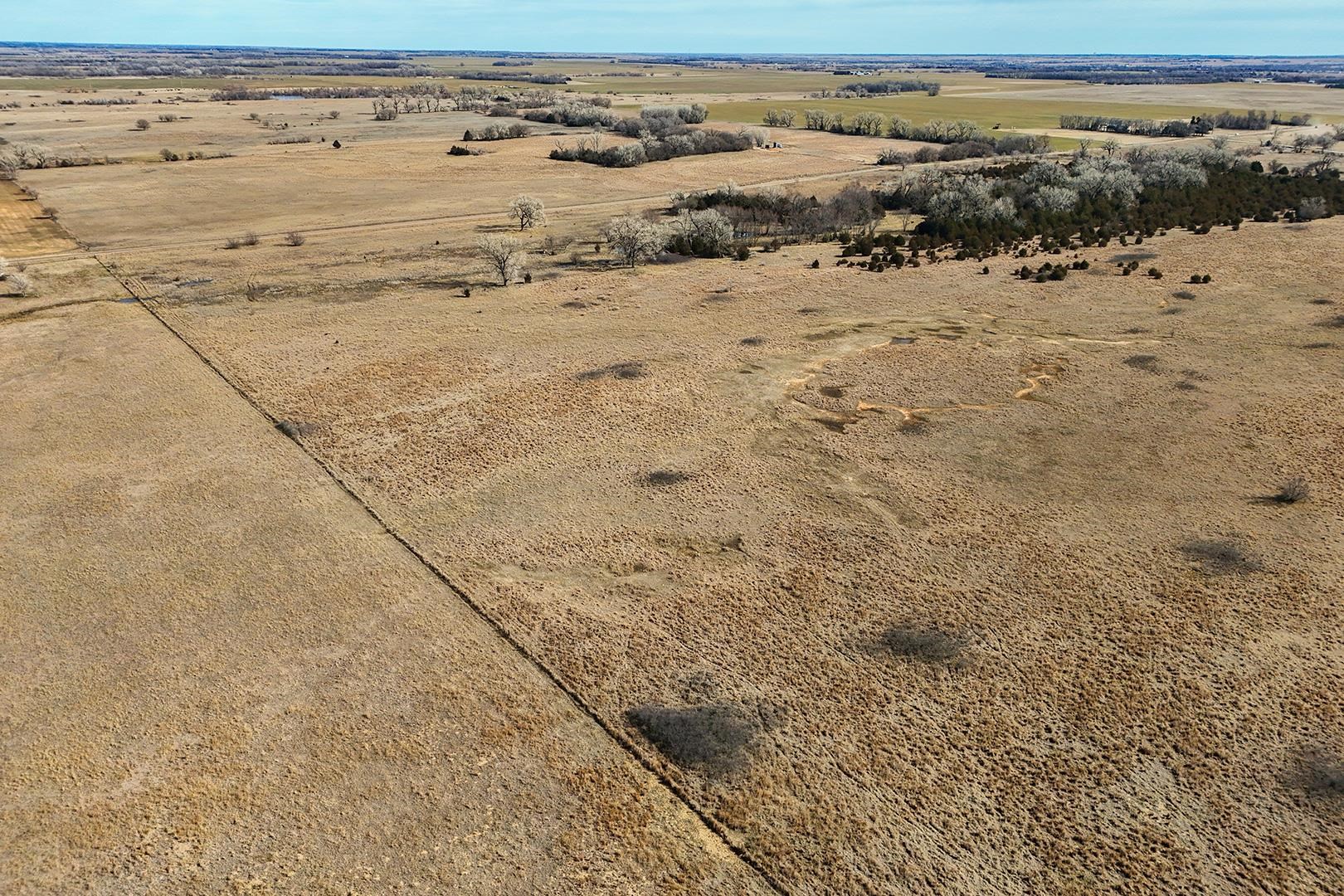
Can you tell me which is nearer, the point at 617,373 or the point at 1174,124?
the point at 617,373

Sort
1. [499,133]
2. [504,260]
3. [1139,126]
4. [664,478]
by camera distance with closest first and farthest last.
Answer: [664,478] → [504,260] → [499,133] → [1139,126]

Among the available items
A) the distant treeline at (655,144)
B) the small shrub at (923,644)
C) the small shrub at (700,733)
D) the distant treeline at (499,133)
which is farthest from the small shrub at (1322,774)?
the distant treeline at (499,133)

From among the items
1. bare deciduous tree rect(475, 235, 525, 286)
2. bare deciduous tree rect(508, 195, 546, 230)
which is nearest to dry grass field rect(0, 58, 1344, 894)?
bare deciduous tree rect(475, 235, 525, 286)

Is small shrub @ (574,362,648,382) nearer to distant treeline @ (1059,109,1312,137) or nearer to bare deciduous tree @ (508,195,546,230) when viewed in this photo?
bare deciduous tree @ (508,195,546,230)

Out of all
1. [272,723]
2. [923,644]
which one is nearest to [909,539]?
[923,644]

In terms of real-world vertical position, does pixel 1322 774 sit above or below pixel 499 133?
below

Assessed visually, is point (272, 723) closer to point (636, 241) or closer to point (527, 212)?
point (636, 241)

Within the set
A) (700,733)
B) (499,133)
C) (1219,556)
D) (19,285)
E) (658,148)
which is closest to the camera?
(700,733)
